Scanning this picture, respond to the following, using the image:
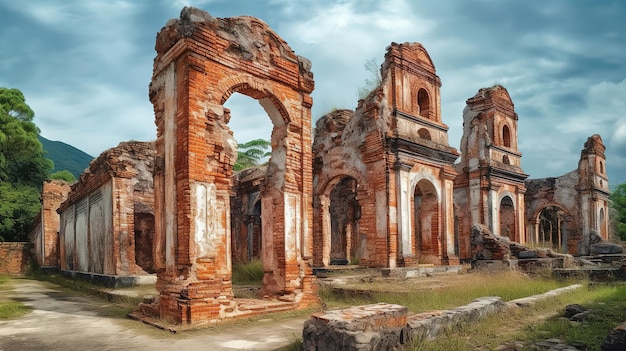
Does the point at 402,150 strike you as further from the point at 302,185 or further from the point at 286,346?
the point at 286,346

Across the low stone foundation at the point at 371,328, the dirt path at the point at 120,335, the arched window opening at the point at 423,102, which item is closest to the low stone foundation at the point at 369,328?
the low stone foundation at the point at 371,328

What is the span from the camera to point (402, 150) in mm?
14406

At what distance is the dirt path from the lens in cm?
573

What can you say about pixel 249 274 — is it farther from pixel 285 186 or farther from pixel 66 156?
pixel 66 156

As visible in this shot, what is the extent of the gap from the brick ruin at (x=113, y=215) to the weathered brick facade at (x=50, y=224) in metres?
4.01

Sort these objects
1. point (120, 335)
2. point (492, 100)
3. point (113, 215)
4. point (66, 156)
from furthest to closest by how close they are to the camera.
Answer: point (66, 156) → point (492, 100) → point (113, 215) → point (120, 335)

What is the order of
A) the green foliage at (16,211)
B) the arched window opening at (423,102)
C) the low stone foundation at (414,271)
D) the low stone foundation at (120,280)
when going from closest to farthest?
the low stone foundation at (120,280)
the low stone foundation at (414,271)
the arched window opening at (423,102)
the green foliage at (16,211)

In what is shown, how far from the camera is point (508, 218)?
22734 mm

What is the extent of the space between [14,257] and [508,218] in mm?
25850

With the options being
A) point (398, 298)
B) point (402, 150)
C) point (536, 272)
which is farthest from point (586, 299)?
point (402, 150)

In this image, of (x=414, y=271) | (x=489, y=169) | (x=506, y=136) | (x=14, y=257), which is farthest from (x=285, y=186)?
(x=14, y=257)

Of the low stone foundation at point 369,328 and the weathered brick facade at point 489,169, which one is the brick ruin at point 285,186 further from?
the low stone foundation at point 369,328

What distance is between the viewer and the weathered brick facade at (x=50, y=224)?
72.8 feet

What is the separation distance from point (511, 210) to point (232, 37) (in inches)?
725
